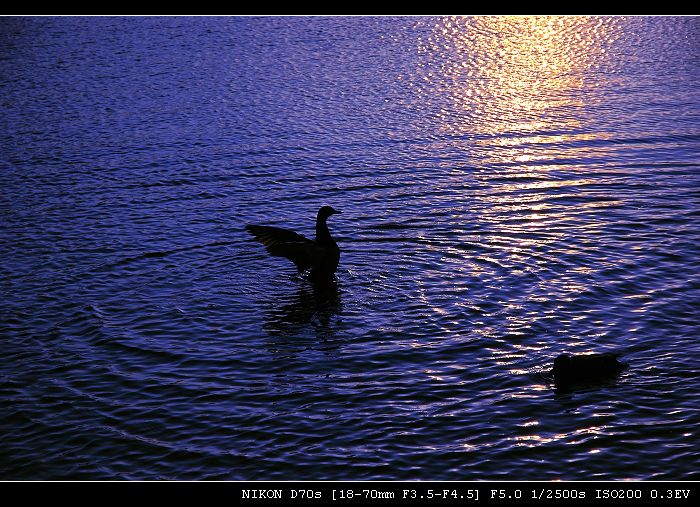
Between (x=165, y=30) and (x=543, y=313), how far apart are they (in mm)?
44935

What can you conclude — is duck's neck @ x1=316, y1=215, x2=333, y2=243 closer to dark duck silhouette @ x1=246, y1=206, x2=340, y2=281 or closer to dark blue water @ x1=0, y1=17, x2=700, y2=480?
dark duck silhouette @ x1=246, y1=206, x2=340, y2=281

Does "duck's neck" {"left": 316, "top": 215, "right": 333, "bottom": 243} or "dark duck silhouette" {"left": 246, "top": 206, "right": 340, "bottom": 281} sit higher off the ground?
Answer: "duck's neck" {"left": 316, "top": 215, "right": 333, "bottom": 243}

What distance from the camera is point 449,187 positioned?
2831 cm

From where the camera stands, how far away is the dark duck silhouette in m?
21.8

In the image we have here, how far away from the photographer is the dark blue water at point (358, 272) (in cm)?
1476

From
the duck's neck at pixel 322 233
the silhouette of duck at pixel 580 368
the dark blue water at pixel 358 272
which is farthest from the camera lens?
the duck's neck at pixel 322 233

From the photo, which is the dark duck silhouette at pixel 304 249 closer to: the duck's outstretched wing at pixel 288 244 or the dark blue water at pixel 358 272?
the duck's outstretched wing at pixel 288 244

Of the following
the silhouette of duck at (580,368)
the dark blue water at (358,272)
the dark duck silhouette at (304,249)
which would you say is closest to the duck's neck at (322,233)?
the dark duck silhouette at (304,249)

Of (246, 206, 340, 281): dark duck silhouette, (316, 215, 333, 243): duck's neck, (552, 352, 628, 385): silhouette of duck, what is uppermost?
(316, 215, 333, 243): duck's neck

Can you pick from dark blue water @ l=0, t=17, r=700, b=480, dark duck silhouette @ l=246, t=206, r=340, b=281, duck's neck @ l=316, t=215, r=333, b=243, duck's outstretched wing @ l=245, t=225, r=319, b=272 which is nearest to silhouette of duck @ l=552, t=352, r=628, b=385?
dark blue water @ l=0, t=17, r=700, b=480

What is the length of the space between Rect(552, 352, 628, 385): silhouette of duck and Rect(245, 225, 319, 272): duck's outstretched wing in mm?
7555

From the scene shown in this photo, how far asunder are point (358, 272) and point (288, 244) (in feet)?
6.06

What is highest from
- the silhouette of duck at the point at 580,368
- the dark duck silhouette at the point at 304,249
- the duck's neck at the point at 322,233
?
the duck's neck at the point at 322,233
